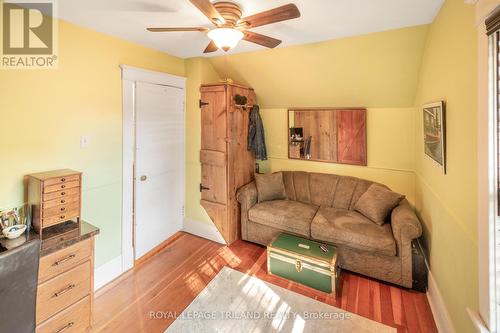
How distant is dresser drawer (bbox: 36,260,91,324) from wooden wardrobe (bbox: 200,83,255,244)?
1645mm

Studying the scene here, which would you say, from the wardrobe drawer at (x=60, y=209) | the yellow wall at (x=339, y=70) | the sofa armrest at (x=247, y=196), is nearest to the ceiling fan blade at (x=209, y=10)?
the yellow wall at (x=339, y=70)

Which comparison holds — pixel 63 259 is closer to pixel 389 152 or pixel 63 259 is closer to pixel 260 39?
pixel 260 39

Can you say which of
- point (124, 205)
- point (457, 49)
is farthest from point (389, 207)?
point (124, 205)

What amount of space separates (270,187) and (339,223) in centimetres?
105

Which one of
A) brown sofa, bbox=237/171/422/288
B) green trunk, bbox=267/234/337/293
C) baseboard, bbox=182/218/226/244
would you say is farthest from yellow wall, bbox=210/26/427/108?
Result: baseboard, bbox=182/218/226/244

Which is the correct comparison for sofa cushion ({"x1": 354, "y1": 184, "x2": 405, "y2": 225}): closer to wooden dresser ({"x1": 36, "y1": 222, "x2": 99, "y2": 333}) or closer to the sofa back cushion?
the sofa back cushion

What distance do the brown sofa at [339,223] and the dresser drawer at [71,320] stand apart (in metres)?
1.86

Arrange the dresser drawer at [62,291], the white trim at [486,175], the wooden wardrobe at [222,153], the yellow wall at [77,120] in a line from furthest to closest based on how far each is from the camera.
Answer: the wooden wardrobe at [222,153], the yellow wall at [77,120], the dresser drawer at [62,291], the white trim at [486,175]

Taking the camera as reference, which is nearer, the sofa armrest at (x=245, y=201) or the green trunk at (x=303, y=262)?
the green trunk at (x=303, y=262)

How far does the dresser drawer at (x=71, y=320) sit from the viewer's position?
161 cm

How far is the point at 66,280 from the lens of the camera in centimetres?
170

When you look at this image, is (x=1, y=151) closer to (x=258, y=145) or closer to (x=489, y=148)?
(x=258, y=145)

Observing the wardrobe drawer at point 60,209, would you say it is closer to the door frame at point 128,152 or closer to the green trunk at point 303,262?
the door frame at point 128,152

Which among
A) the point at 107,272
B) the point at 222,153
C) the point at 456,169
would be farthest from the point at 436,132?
the point at 107,272
